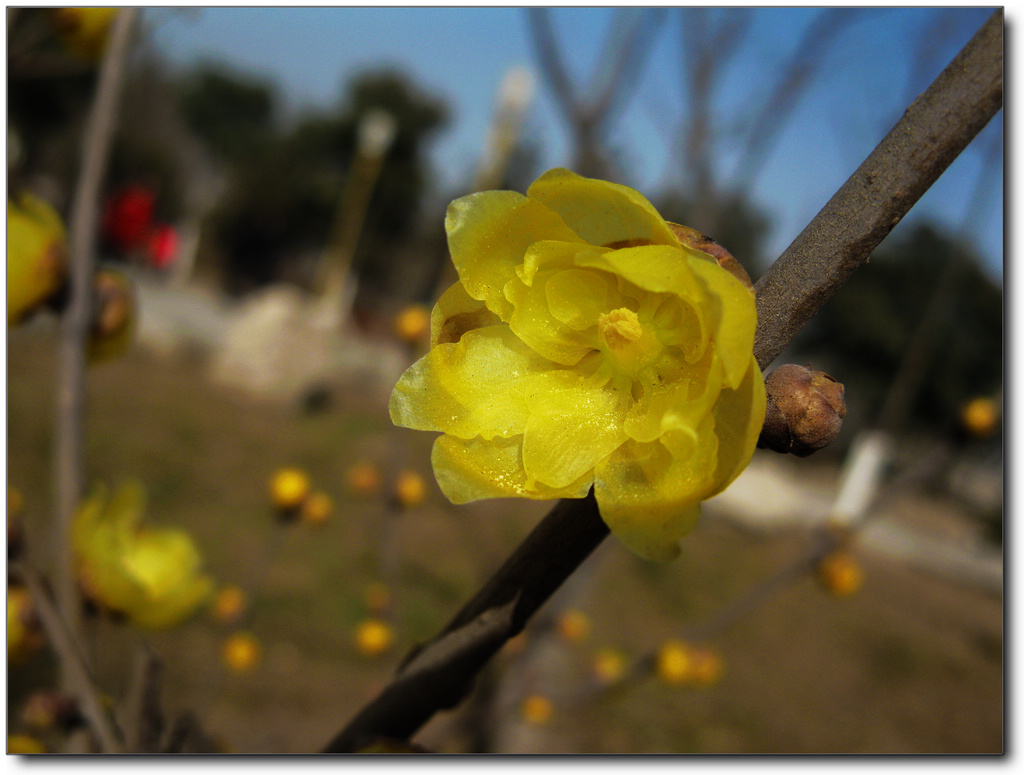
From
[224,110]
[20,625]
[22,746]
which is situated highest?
[20,625]

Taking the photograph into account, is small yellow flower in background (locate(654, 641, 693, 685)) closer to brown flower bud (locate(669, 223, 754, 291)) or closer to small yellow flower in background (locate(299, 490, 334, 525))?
small yellow flower in background (locate(299, 490, 334, 525))

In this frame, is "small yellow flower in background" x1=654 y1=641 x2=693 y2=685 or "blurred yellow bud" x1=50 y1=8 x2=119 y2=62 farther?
"small yellow flower in background" x1=654 y1=641 x2=693 y2=685

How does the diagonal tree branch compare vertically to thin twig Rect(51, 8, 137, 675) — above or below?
above

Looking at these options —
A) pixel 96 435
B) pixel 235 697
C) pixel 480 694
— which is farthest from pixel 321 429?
pixel 480 694

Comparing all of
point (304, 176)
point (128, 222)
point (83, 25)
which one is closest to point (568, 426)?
point (83, 25)

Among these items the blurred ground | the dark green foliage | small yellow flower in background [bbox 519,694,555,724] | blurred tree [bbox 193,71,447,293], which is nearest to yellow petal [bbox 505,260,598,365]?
the blurred ground

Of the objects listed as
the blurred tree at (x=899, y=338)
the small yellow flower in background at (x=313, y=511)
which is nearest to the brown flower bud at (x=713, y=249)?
the small yellow flower in background at (x=313, y=511)

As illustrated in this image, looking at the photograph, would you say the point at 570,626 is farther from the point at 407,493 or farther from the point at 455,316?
the point at 455,316

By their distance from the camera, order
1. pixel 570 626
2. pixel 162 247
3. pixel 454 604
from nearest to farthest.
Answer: pixel 570 626
pixel 454 604
pixel 162 247
